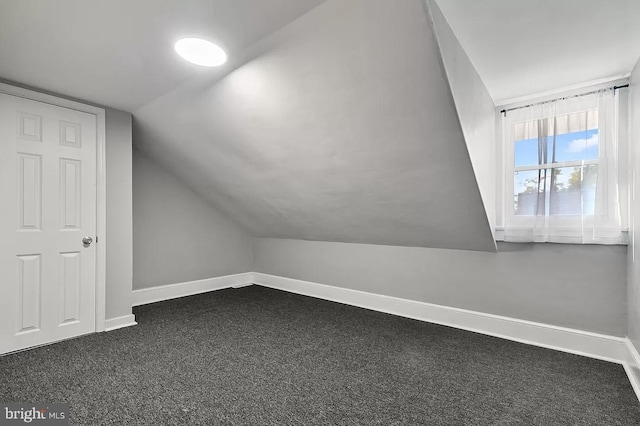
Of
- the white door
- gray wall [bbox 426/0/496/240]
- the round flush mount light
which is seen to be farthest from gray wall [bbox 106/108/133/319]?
gray wall [bbox 426/0/496/240]

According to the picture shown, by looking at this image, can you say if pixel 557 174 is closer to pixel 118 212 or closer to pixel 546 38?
pixel 546 38

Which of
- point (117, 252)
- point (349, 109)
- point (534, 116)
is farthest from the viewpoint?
point (117, 252)

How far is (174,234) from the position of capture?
4.54 meters

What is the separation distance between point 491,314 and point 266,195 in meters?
2.62

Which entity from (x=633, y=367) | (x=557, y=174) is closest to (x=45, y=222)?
(x=557, y=174)

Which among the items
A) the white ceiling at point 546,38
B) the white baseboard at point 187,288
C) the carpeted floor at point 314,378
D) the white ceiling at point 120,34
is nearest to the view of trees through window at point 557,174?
the white ceiling at point 546,38

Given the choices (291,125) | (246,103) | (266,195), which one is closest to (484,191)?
(291,125)

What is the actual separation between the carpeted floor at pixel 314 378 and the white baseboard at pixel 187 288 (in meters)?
1.04

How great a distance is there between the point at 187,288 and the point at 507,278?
395 centimetres

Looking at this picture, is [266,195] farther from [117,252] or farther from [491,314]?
[491,314]

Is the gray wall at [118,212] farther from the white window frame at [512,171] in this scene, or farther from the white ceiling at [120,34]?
the white window frame at [512,171]

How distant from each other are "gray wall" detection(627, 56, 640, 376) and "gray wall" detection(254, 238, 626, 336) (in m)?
0.20

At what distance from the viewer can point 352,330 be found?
3176mm

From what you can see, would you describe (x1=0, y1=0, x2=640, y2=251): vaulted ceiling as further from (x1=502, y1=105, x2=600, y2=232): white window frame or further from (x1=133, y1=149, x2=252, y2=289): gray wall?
(x1=133, y1=149, x2=252, y2=289): gray wall
